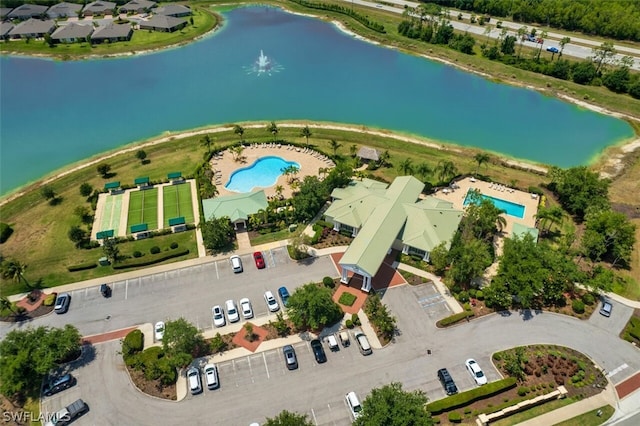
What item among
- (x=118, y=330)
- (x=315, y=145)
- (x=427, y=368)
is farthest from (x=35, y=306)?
(x=315, y=145)

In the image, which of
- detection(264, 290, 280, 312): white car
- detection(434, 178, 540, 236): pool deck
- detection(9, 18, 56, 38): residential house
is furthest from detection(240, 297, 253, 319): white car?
detection(9, 18, 56, 38): residential house

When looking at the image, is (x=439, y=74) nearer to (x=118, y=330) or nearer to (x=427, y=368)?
(x=427, y=368)

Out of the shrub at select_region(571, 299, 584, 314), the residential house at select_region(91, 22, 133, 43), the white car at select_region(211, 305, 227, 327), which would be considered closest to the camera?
the white car at select_region(211, 305, 227, 327)

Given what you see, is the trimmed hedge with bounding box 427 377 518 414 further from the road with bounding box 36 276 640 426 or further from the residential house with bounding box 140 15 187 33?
the residential house with bounding box 140 15 187 33

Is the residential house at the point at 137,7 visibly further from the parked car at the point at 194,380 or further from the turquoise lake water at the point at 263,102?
the parked car at the point at 194,380

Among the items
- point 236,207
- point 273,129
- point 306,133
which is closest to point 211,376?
point 236,207

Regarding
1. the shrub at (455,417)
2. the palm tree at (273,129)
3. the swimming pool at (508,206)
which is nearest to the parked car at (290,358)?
the shrub at (455,417)
